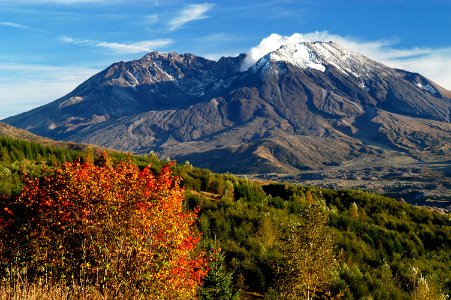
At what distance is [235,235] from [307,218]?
14699 millimetres

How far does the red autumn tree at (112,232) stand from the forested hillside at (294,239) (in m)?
0.46

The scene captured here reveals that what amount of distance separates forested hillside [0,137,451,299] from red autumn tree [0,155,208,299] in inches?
18.2

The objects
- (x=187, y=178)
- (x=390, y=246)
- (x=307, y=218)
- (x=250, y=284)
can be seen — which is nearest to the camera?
(x=307, y=218)

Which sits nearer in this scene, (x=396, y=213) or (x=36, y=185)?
(x=36, y=185)

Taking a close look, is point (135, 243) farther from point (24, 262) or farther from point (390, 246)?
point (390, 246)

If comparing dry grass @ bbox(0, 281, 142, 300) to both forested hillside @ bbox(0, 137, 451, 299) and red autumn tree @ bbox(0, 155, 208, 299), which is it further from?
forested hillside @ bbox(0, 137, 451, 299)

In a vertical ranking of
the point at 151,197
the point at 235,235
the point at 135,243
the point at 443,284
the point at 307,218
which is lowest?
the point at 443,284

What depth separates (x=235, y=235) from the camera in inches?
1732

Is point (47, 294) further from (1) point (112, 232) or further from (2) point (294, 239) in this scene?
(2) point (294, 239)

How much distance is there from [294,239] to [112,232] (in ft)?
47.8

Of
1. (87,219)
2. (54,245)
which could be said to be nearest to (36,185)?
(54,245)

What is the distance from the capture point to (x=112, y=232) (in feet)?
60.5

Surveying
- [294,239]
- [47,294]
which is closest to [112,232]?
[47,294]

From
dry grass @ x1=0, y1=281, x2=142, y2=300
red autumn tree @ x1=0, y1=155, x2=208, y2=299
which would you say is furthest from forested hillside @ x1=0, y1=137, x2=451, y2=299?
dry grass @ x1=0, y1=281, x2=142, y2=300
